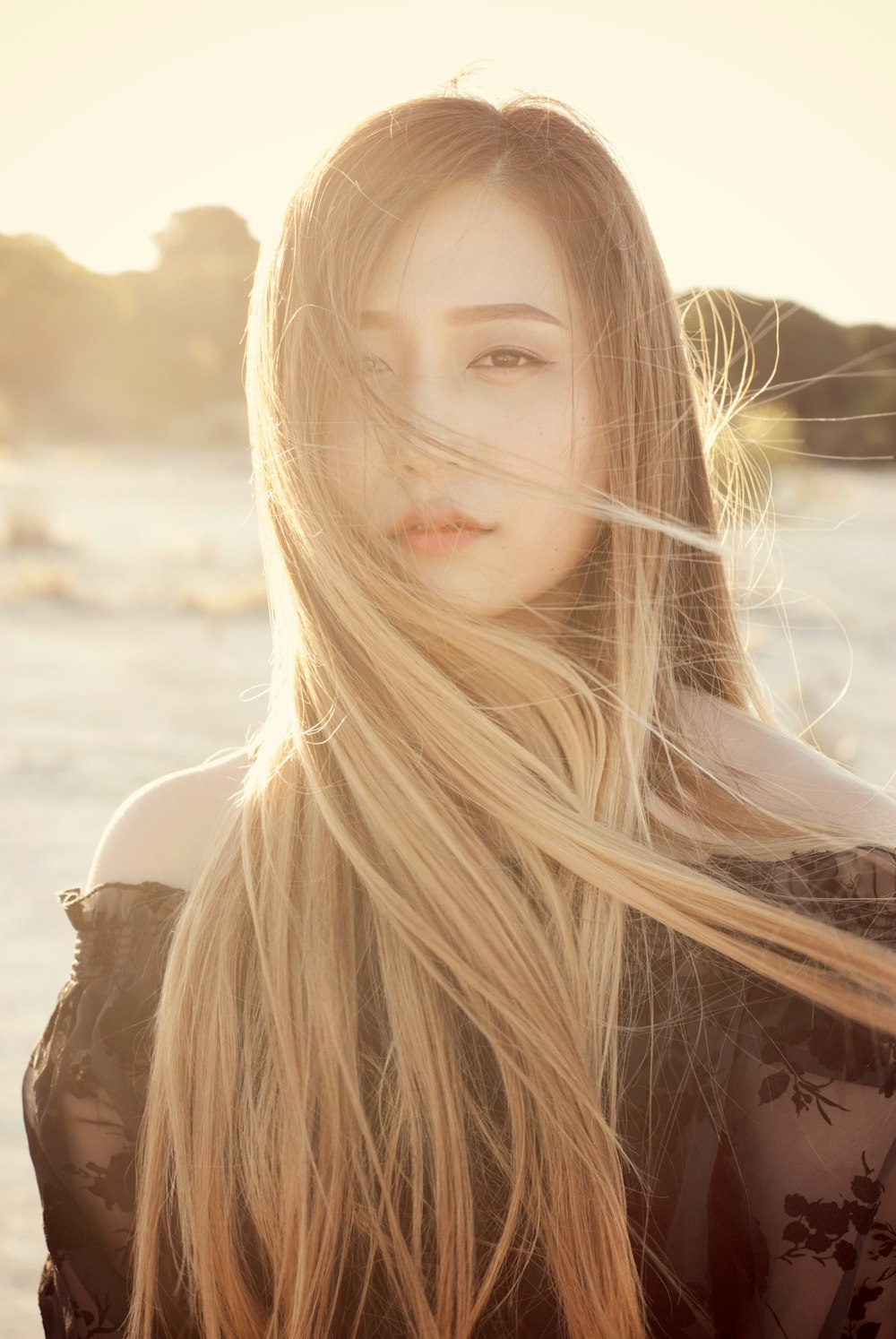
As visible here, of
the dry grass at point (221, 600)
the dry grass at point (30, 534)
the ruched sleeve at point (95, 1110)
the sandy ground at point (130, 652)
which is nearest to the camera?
the ruched sleeve at point (95, 1110)

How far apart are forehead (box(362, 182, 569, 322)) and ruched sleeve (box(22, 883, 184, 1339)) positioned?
89cm

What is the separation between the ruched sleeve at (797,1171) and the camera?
4.14 feet

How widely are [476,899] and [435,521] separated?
490 mm

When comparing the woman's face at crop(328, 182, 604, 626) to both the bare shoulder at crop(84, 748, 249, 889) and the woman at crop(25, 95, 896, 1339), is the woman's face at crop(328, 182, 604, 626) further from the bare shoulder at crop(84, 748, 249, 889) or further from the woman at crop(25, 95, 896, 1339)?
the bare shoulder at crop(84, 748, 249, 889)

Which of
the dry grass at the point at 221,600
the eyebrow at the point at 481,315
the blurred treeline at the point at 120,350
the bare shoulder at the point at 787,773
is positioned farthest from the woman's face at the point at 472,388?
the blurred treeline at the point at 120,350

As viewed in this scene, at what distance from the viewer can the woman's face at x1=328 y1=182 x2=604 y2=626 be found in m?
1.44

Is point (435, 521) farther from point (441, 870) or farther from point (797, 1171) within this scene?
point (797, 1171)

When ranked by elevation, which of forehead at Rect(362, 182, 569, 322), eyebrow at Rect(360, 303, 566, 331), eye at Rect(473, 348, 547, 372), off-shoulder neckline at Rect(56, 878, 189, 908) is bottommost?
off-shoulder neckline at Rect(56, 878, 189, 908)

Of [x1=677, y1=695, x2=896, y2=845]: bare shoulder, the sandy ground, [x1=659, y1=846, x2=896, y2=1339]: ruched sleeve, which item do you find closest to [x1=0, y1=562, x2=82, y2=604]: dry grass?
the sandy ground

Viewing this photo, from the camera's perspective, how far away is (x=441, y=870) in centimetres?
139

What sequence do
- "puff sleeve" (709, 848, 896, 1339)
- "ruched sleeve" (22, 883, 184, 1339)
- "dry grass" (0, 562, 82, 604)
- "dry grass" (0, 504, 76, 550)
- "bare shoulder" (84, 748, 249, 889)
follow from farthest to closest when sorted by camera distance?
"dry grass" (0, 504, 76, 550), "dry grass" (0, 562, 82, 604), "bare shoulder" (84, 748, 249, 889), "ruched sleeve" (22, 883, 184, 1339), "puff sleeve" (709, 848, 896, 1339)

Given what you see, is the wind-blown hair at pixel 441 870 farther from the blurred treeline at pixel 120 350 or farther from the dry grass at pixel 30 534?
the blurred treeline at pixel 120 350

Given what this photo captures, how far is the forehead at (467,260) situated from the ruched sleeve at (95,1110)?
0.89 meters

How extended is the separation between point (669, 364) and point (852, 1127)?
1.05m
